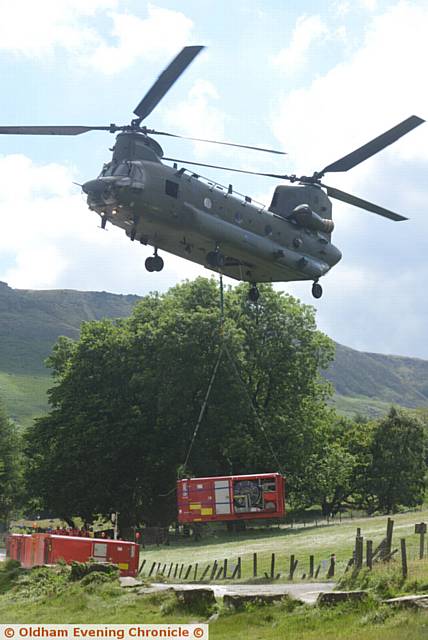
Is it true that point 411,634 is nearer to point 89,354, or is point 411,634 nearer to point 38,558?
point 38,558

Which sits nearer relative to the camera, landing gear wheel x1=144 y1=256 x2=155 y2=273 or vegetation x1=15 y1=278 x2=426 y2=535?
landing gear wheel x1=144 y1=256 x2=155 y2=273

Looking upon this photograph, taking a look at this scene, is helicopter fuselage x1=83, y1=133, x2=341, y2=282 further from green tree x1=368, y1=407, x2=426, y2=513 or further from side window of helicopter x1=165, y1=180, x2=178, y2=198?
green tree x1=368, y1=407, x2=426, y2=513

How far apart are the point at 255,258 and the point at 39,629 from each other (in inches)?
631

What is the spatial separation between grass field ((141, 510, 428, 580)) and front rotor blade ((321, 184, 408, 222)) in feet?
43.1

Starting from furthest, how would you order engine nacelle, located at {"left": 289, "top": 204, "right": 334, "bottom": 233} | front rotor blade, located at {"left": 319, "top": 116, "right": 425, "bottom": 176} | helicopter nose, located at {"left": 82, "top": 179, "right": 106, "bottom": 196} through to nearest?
engine nacelle, located at {"left": 289, "top": 204, "right": 334, "bottom": 233} → front rotor blade, located at {"left": 319, "top": 116, "right": 425, "bottom": 176} → helicopter nose, located at {"left": 82, "top": 179, "right": 106, "bottom": 196}

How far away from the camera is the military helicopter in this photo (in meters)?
27.9

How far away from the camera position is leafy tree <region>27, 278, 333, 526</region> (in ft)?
205

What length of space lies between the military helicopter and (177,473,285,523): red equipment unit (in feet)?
25.5

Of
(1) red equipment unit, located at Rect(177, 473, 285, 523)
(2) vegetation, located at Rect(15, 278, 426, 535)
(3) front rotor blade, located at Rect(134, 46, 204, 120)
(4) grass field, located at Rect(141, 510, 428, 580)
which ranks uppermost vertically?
(3) front rotor blade, located at Rect(134, 46, 204, 120)

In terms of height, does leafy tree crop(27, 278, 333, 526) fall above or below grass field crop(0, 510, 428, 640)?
above

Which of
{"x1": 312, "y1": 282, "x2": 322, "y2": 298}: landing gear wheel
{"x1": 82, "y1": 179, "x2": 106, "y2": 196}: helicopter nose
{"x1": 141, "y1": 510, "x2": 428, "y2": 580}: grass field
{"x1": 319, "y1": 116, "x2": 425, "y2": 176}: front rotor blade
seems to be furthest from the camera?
{"x1": 141, "y1": 510, "x2": 428, "y2": 580}: grass field

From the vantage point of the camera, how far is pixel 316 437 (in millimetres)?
65750

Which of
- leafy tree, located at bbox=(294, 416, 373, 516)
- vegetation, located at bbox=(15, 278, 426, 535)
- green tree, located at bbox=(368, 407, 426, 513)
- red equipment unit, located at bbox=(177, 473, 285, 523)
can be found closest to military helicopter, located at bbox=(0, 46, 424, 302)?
red equipment unit, located at bbox=(177, 473, 285, 523)

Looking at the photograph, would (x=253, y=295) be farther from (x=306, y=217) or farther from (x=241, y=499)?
(x=241, y=499)
